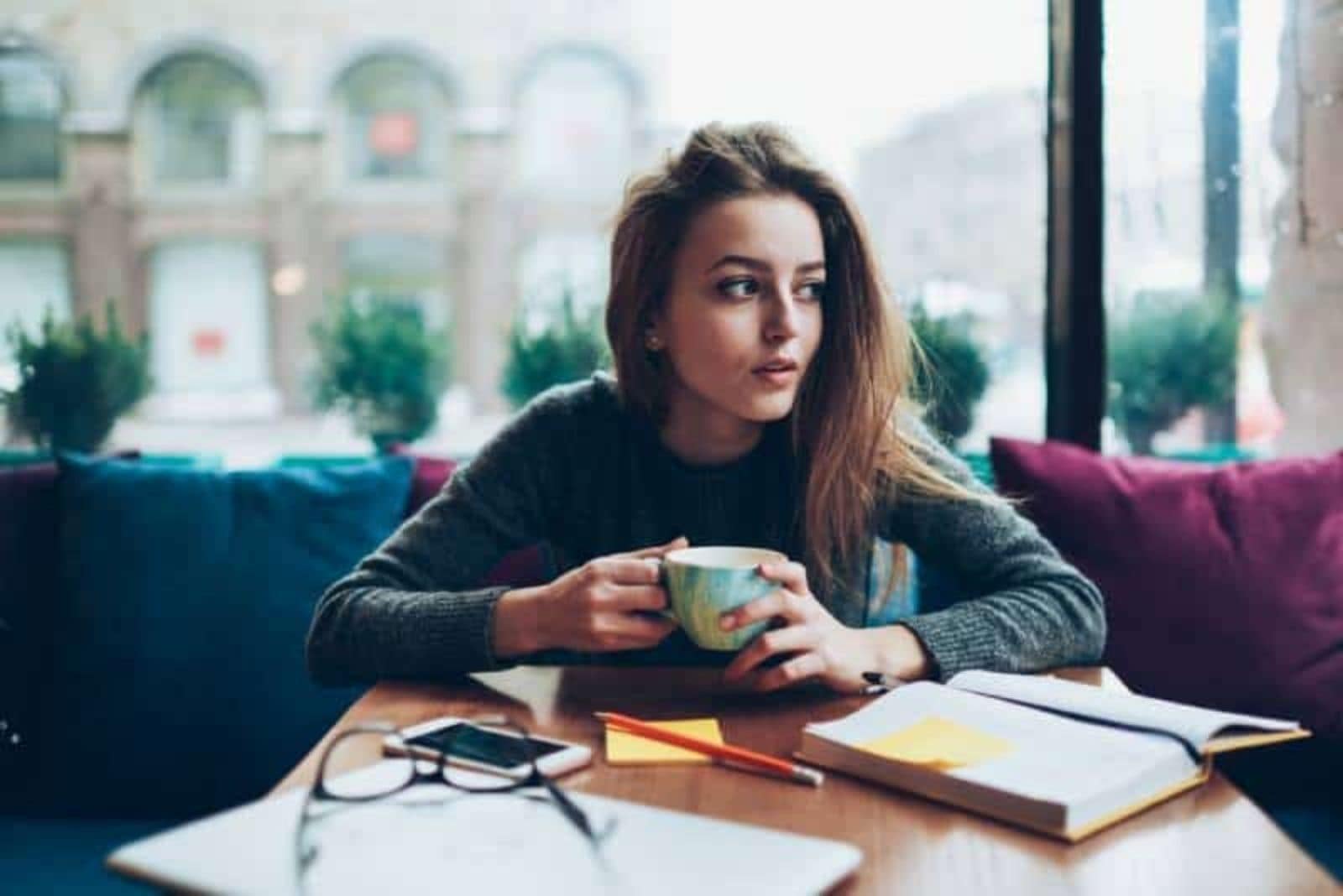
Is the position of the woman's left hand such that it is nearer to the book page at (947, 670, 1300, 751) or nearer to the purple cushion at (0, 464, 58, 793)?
the book page at (947, 670, 1300, 751)

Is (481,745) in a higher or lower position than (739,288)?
lower

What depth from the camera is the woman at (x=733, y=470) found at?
1265 mm

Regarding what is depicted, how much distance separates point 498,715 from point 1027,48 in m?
1.88

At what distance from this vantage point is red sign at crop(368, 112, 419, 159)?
3090mm

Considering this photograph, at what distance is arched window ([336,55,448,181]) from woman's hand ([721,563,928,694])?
7.14 ft

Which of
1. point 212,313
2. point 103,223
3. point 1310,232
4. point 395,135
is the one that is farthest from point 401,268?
point 1310,232

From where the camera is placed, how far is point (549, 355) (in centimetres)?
256

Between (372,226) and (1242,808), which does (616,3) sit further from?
(1242,808)

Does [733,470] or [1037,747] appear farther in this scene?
[733,470]

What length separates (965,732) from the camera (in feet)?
3.13

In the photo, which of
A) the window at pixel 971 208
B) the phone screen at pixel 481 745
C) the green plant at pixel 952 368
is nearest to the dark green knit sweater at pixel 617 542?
the phone screen at pixel 481 745

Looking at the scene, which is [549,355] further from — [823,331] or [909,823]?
[909,823]

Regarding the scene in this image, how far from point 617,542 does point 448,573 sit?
22 centimetres

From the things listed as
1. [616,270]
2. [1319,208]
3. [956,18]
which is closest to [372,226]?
[956,18]
